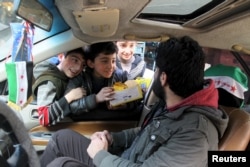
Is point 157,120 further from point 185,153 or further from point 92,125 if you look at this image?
point 92,125

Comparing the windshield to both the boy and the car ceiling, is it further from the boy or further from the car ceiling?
the boy

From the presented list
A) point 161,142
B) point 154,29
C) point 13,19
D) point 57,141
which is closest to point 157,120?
point 161,142

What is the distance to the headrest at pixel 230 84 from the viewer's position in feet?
6.93

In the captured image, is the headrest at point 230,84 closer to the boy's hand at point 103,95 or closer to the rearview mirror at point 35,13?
the boy's hand at point 103,95

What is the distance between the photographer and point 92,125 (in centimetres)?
258

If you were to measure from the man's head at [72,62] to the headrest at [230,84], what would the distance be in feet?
2.70

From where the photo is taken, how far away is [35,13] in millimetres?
1797

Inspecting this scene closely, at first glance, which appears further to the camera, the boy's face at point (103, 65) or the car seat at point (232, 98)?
the boy's face at point (103, 65)

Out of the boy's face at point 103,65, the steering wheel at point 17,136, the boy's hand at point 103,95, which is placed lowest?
the boy's hand at point 103,95

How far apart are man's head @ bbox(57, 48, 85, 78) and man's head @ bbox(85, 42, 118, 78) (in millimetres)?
72

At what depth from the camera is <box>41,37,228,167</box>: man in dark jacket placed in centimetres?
167

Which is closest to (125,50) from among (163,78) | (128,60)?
(128,60)

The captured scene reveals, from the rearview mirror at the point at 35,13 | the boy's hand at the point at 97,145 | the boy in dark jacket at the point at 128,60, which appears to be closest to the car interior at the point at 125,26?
the rearview mirror at the point at 35,13

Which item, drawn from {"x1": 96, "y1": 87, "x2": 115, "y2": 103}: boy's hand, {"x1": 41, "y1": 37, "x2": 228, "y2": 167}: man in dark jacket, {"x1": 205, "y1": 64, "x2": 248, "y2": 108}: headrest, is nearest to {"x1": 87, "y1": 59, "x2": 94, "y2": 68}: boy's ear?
{"x1": 96, "y1": 87, "x2": 115, "y2": 103}: boy's hand
